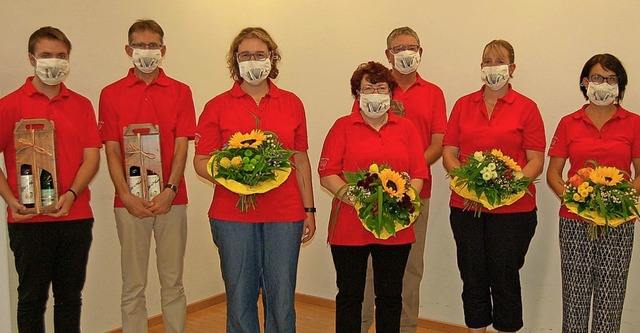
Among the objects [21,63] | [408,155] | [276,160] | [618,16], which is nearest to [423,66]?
[618,16]

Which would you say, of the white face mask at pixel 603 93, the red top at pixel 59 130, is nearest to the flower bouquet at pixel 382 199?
the white face mask at pixel 603 93

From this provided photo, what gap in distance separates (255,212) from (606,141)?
2037mm

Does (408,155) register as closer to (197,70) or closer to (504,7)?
(504,7)

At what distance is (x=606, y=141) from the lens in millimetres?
3648

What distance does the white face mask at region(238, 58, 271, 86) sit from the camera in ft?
10.8

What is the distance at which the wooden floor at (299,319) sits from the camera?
201 inches

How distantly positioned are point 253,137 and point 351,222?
2.35 ft

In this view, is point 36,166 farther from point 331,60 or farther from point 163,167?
point 331,60

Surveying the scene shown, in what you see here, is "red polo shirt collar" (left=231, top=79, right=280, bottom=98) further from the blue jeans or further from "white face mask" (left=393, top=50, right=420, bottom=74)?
"white face mask" (left=393, top=50, right=420, bottom=74)

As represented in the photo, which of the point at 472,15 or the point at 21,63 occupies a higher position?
the point at 472,15

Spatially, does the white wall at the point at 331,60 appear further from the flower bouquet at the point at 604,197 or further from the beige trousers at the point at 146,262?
the flower bouquet at the point at 604,197

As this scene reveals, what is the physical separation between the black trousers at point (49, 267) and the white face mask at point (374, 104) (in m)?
1.66

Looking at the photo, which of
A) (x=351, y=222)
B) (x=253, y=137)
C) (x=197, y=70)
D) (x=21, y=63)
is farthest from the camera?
(x=197, y=70)

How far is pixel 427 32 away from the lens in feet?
16.5
